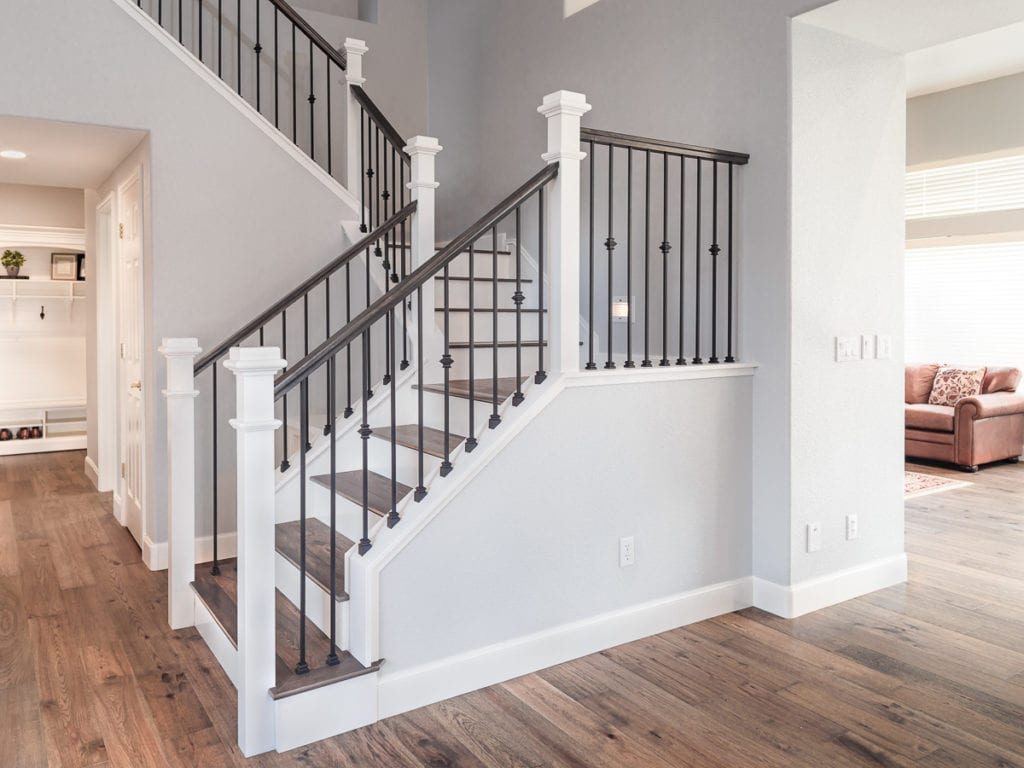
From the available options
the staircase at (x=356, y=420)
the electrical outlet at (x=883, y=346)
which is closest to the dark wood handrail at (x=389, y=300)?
the staircase at (x=356, y=420)

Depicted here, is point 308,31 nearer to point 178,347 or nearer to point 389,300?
point 178,347

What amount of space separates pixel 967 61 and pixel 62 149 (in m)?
6.43

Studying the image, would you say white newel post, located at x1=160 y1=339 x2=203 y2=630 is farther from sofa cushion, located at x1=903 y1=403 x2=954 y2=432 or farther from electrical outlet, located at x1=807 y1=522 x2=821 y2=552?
sofa cushion, located at x1=903 y1=403 x2=954 y2=432

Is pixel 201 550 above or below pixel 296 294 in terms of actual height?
below

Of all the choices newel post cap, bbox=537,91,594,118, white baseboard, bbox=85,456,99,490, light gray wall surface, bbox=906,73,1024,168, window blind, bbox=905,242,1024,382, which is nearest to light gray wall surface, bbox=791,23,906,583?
Result: newel post cap, bbox=537,91,594,118

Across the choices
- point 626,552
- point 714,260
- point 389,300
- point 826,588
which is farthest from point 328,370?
point 826,588

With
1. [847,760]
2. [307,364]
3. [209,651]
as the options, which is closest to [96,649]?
[209,651]

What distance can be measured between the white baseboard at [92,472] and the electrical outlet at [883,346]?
5.37 meters

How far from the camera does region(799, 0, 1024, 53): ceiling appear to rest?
3.11 meters

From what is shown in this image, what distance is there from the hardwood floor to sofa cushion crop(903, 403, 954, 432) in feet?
10.3

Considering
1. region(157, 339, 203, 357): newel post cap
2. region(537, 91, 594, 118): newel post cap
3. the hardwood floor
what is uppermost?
region(537, 91, 594, 118): newel post cap

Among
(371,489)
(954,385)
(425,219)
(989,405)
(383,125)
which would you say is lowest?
(371,489)

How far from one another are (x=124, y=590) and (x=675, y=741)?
8.90 feet

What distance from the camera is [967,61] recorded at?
20.8 feet
